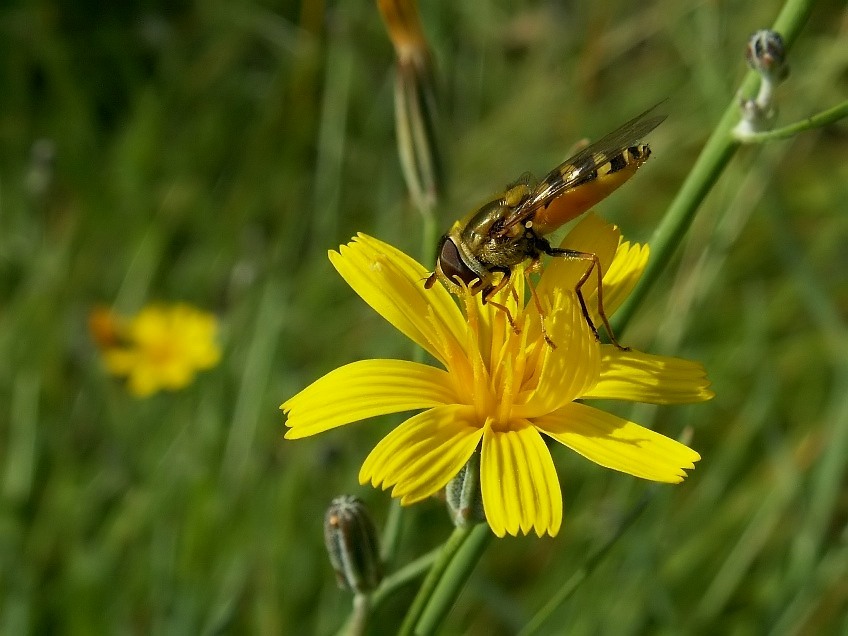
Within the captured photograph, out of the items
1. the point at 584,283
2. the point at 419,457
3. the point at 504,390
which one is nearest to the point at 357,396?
the point at 419,457

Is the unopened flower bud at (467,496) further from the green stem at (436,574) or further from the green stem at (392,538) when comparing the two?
the green stem at (392,538)

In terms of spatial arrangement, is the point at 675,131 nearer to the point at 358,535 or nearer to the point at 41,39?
the point at 41,39

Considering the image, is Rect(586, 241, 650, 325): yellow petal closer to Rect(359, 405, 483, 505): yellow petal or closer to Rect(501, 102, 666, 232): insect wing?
Rect(501, 102, 666, 232): insect wing

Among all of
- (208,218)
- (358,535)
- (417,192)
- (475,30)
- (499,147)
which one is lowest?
(358,535)

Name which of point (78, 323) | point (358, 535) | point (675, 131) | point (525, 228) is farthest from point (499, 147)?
point (358, 535)

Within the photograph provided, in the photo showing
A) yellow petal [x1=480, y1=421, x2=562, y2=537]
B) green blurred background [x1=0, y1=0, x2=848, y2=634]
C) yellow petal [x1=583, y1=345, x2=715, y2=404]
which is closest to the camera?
yellow petal [x1=480, y1=421, x2=562, y2=537]

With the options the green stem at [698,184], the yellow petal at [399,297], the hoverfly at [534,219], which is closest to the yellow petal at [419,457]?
the yellow petal at [399,297]

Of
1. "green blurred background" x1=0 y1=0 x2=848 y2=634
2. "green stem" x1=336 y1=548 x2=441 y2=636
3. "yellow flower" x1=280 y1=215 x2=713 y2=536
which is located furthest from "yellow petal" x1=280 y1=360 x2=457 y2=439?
"green blurred background" x1=0 y1=0 x2=848 y2=634
